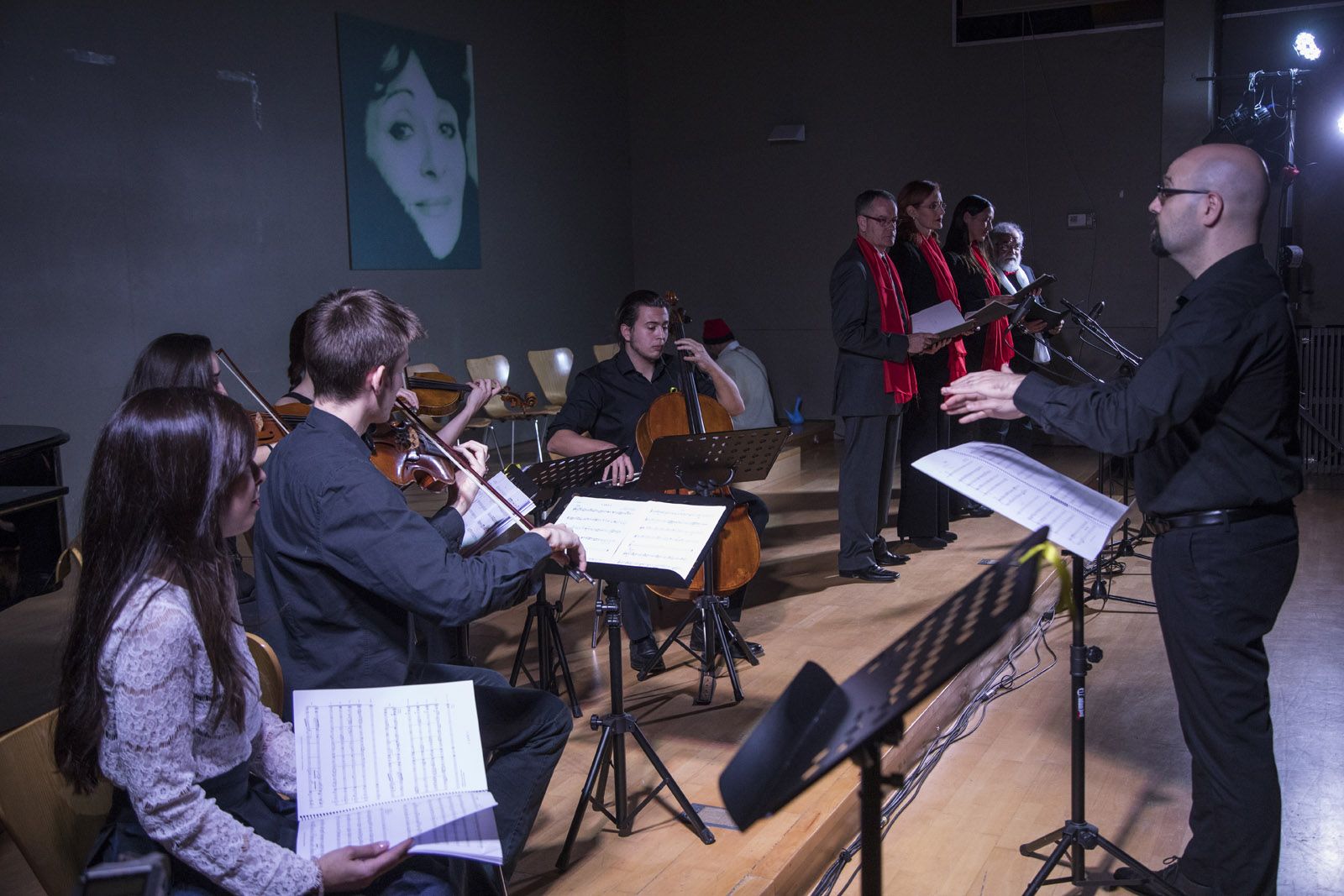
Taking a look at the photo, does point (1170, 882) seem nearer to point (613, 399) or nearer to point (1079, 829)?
point (1079, 829)

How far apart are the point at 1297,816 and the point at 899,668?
210cm

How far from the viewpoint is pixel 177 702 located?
59.5 inches

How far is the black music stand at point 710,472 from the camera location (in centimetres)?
344

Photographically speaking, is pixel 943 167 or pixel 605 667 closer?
pixel 605 667

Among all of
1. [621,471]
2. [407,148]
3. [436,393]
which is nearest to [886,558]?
[621,471]

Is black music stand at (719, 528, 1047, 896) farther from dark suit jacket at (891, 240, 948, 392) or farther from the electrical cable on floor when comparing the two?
dark suit jacket at (891, 240, 948, 392)

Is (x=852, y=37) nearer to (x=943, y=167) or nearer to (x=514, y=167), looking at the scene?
(x=943, y=167)

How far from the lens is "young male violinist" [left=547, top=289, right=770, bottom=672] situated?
163 inches

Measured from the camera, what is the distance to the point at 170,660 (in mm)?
1504

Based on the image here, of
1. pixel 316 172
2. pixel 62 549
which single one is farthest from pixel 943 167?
pixel 62 549

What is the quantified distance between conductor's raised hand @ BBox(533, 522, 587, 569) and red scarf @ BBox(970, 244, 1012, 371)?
13.3 ft

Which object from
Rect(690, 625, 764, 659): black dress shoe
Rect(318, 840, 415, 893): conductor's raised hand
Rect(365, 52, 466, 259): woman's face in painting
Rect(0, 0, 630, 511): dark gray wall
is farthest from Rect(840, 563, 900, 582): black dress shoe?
Rect(365, 52, 466, 259): woman's face in painting

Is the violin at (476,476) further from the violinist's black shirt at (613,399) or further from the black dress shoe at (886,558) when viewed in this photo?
the black dress shoe at (886,558)

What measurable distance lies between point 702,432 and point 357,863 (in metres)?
2.39
